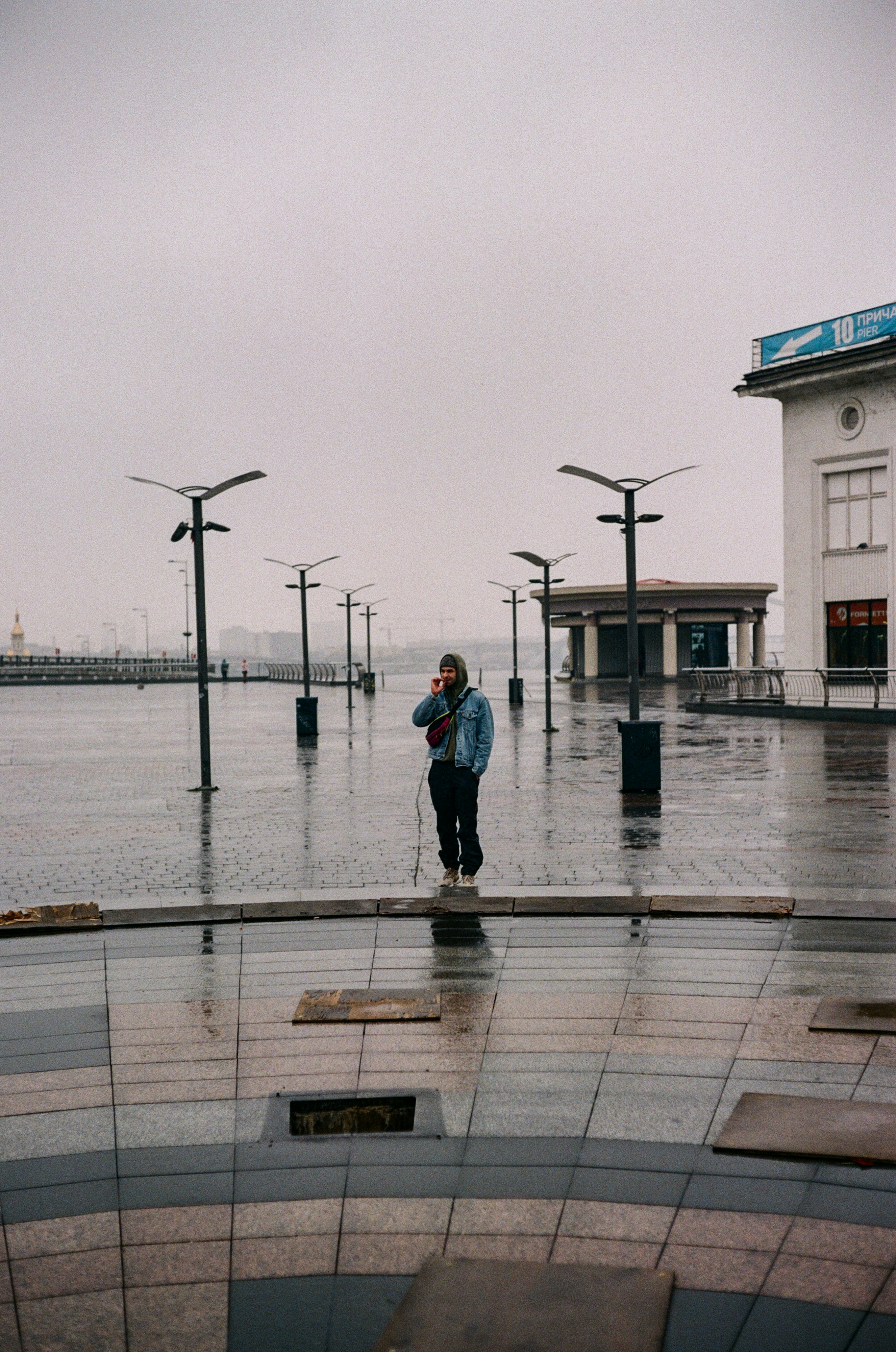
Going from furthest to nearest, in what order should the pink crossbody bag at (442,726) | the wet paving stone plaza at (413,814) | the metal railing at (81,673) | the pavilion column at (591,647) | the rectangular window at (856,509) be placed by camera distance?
the metal railing at (81,673) → the pavilion column at (591,647) → the rectangular window at (856,509) → the wet paving stone plaza at (413,814) → the pink crossbody bag at (442,726)

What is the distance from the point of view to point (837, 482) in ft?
116

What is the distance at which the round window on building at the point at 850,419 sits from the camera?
34.4m

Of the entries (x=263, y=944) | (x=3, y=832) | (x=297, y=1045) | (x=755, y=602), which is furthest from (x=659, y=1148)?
(x=755, y=602)

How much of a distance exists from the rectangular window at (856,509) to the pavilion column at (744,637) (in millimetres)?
30451

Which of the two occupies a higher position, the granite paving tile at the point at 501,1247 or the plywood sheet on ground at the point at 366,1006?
the plywood sheet on ground at the point at 366,1006

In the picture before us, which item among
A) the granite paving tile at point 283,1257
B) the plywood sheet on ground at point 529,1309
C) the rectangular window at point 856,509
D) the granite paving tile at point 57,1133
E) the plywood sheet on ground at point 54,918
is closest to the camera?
the plywood sheet on ground at point 529,1309

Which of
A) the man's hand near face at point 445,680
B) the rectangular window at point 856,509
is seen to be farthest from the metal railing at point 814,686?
the man's hand near face at point 445,680

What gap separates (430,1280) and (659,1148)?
1129 millimetres

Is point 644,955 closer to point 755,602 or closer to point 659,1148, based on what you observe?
point 659,1148

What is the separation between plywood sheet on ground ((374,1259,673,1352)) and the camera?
9.67 ft

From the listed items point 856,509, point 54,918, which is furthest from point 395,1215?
point 856,509

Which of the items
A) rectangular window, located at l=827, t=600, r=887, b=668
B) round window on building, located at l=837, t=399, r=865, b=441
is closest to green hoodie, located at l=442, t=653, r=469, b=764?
rectangular window, located at l=827, t=600, r=887, b=668

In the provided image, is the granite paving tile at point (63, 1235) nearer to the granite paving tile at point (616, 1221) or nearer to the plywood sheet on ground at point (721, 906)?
the granite paving tile at point (616, 1221)

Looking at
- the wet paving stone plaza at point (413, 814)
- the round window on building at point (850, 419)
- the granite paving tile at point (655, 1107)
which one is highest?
the round window on building at point (850, 419)
